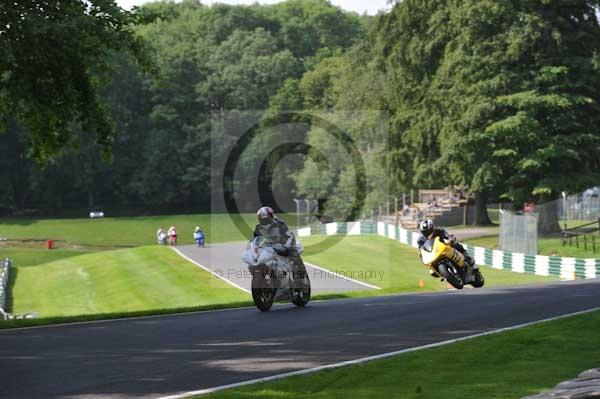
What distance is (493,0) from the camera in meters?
53.9

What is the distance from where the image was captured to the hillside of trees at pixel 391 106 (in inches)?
2060

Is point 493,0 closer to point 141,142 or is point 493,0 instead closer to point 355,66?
point 355,66

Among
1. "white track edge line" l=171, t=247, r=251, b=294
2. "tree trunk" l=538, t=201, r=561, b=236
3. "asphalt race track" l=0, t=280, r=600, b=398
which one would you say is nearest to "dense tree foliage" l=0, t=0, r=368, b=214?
"white track edge line" l=171, t=247, r=251, b=294

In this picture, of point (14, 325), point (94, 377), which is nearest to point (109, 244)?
point (14, 325)

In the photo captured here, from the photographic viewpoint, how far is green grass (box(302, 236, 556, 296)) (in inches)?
1578

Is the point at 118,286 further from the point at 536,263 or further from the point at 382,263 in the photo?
the point at 536,263

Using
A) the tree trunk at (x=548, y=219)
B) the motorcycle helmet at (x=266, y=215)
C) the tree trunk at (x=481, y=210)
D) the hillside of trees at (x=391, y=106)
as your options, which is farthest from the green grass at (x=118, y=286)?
the tree trunk at (x=481, y=210)

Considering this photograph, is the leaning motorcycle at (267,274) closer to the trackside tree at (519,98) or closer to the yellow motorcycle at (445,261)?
the yellow motorcycle at (445,261)

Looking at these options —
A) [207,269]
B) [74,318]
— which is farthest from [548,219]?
[74,318]

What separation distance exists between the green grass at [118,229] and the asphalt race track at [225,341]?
67.7 m

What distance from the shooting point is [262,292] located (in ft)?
58.7

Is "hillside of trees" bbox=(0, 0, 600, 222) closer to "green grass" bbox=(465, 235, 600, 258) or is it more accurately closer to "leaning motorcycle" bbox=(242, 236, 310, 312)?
"green grass" bbox=(465, 235, 600, 258)

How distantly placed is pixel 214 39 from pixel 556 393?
132 m

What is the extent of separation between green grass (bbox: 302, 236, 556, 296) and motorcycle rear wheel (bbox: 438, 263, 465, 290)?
11.9 feet
